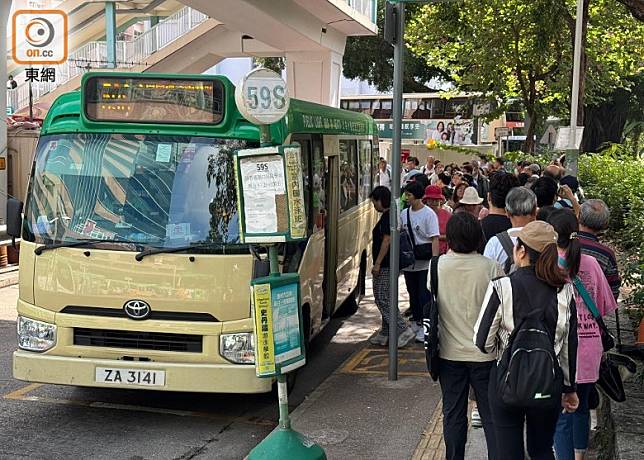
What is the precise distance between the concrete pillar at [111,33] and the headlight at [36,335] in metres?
22.7

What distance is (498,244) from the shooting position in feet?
20.6

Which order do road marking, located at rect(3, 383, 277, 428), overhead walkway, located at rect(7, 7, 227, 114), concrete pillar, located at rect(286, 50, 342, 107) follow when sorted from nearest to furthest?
road marking, located at rect(3, 383, 277, 428)
concrete pillar, located at rect(286, 50, 342, 107)
overhead walkway, located at rect(7, 7, 227, 114)

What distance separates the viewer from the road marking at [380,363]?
906 centimetres

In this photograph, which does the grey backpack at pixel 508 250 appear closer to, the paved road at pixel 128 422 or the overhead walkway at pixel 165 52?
the paved road at pixel 128 422

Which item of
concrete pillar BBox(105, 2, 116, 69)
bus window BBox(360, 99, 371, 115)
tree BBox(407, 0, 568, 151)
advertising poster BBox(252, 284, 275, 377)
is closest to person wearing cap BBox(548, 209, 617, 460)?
advertising poster BBox(252, 284, 275, 377)

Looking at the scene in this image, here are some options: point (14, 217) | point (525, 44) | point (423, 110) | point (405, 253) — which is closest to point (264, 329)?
point (14, 217)

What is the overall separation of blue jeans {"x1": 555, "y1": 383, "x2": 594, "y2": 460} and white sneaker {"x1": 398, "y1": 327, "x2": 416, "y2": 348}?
14.6 ft

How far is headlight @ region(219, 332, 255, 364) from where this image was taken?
23.1 ft

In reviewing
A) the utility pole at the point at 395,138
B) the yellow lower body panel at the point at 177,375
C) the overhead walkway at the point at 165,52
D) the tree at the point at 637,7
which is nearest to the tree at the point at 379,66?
the overhead walkway at the point at 165,52

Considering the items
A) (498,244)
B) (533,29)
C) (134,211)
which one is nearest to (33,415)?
(134,211)

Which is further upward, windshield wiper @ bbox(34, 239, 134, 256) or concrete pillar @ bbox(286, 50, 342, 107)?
concrete pillar @ bbox(286, 50, 342, 107)

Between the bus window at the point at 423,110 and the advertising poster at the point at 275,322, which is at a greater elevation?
the bus window at the point at 423,110

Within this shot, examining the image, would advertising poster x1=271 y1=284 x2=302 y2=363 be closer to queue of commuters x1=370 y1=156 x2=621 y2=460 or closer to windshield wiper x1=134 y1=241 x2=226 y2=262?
queue of commuters x1=370 y1=156 x2=621 y2=460

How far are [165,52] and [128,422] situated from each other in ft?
72.0
